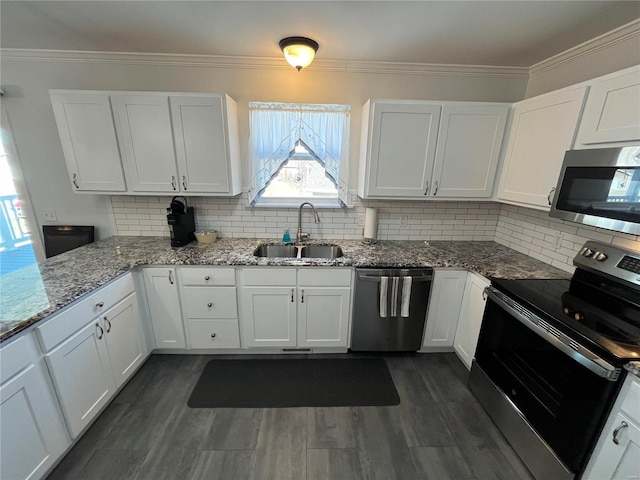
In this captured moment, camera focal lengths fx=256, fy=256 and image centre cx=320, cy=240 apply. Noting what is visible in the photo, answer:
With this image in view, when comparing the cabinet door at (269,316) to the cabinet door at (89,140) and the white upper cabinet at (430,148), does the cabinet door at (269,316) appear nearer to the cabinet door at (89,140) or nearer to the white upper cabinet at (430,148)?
the white upper cabinet at (430,148)

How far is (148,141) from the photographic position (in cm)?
213

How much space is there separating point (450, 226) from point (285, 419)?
2.30 meters

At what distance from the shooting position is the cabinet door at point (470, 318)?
1.96m

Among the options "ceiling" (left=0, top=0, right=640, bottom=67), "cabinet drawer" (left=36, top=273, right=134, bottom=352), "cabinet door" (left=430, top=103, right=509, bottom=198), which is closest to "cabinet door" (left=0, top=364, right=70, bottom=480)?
"cabinet drawer" (left=36, top=273, right=134, bottom=352)

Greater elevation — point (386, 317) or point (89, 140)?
point (89, 140)

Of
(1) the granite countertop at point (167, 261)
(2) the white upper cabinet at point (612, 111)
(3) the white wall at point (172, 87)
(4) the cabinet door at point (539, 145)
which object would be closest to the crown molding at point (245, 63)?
(3) the white wall at point (172, 87)

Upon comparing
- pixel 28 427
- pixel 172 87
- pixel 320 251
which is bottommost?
pixel 28 427

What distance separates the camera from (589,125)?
152cm

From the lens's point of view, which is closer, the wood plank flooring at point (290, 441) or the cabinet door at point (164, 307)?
the wood plank flooring at point (290, 441)

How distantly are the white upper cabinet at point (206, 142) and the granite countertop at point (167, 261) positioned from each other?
58 cm

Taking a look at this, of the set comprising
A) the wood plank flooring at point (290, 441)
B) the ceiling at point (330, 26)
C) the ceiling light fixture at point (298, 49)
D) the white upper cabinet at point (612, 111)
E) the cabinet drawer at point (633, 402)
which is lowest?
the wood plank flooring at point (290, 441)

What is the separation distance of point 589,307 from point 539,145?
1.15m

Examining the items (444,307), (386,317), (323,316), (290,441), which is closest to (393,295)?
(386,317)

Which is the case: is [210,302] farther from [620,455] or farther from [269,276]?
[620,455]
